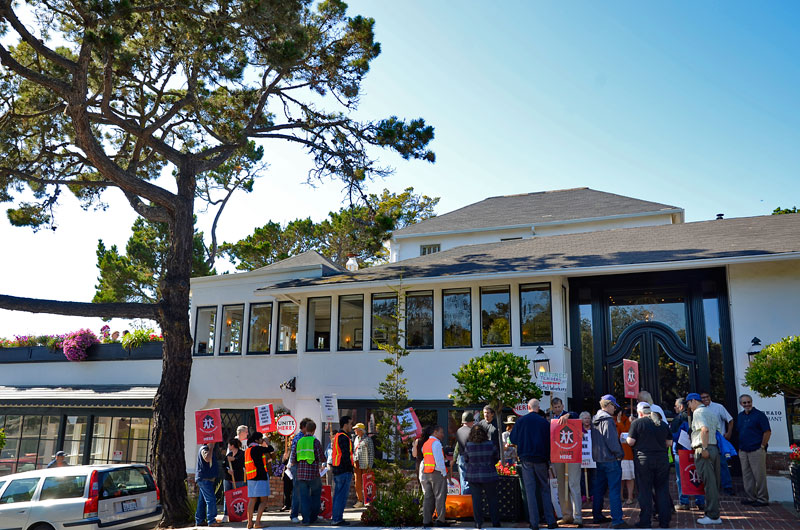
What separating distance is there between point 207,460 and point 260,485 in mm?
1357

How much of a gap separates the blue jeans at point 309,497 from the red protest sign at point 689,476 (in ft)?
20.5

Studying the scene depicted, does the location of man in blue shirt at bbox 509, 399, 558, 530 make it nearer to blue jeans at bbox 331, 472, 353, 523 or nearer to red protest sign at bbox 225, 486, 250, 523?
blue jeans at bbox 331, 472, 353, 523

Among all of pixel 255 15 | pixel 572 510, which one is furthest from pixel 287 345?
pixel 572 510

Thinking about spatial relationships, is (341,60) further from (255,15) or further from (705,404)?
(705,404)

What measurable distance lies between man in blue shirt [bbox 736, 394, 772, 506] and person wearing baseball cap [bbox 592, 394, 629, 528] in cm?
→ 265

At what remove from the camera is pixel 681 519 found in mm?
10031

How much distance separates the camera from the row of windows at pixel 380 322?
15.6m

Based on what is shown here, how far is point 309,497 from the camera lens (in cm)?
1179

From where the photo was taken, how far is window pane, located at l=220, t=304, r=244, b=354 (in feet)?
63.9

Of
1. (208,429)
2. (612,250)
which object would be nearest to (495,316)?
(612,250)

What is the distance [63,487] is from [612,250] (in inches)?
506

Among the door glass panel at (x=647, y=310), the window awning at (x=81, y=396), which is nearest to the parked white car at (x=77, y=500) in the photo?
the window awning at (x=81, y=396)

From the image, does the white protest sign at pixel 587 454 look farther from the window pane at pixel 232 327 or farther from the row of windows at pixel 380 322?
the window pane at pixel 232 327

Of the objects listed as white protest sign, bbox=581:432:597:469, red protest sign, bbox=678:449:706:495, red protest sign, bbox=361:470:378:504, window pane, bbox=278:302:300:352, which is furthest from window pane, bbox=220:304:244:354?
red protest sign, bbox=678:449:706:495
